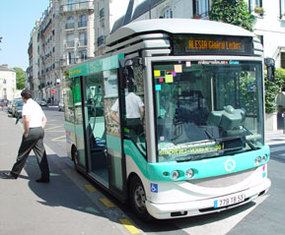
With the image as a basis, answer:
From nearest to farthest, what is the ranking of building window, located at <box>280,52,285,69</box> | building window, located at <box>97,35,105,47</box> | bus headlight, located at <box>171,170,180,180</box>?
bus headlight, located at <box>171,170,180,180</box> → building window, located at <box>280,52,285,69</box> → building window, located at <box>97,35,105,47</box>

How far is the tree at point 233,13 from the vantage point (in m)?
15.5

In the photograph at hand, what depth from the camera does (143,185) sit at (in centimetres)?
444

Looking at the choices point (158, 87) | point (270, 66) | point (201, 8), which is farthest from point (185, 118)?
point (201, 8)

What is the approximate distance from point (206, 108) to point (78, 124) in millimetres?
3483

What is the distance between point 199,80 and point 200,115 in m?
0.49

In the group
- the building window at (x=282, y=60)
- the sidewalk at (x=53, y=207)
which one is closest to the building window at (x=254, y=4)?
the building window at (x=282, y=60)

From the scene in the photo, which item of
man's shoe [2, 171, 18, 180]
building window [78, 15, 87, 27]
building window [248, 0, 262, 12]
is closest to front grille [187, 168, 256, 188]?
man's shoe [2, 171, 18, 180]

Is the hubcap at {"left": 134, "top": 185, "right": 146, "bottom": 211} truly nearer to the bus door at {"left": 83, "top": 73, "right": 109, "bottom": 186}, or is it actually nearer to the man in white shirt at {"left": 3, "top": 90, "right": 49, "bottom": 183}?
the bus door at {"left": 83, "top": 73, "right": 109, "bottom": 186}

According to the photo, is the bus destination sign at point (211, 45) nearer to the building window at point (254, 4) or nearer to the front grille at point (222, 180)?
the front grille at point (222, 180)

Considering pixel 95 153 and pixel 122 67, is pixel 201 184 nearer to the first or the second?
pixel 122 67

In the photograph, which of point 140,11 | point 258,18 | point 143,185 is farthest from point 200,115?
point 140,11

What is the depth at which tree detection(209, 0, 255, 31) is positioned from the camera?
15.5m

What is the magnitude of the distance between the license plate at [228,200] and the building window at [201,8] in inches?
698

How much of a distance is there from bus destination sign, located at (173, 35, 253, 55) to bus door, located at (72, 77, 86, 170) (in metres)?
3.27
